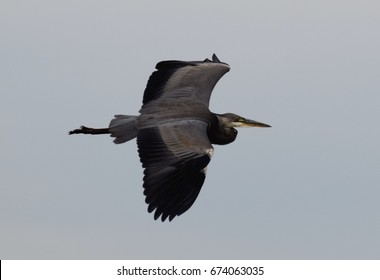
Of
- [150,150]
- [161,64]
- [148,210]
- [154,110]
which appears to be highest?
[161,64]

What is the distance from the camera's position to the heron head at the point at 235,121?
18703 millimetres

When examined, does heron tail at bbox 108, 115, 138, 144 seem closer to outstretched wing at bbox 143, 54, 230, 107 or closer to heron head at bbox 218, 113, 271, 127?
outstretched wing at bbox 143, 54, 230, 107

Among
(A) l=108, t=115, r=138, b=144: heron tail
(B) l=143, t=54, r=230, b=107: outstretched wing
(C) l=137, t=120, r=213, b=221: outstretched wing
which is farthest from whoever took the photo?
(B) l=143, t=54, r=230, b=107: outstretched wing

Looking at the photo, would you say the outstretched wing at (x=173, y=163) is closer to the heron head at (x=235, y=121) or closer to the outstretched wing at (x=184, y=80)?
the heron head at (x=235, y=121)

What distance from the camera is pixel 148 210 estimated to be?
1559 centimetres

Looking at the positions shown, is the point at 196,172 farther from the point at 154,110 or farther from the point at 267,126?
the point at 267,126

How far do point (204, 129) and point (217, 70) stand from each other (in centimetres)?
275

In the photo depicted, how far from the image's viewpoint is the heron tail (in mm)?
17203

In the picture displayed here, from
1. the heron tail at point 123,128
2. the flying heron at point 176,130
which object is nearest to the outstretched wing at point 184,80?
the flying heron at point 176,130

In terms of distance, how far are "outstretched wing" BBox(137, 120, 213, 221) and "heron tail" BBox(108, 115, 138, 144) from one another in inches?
7.9

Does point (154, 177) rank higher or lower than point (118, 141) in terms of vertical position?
lower

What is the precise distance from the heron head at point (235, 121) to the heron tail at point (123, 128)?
175 centimetres

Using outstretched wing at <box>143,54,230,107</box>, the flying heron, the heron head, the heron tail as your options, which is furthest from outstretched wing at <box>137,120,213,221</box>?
outstretched wing at <box>143,54,230,107</box>

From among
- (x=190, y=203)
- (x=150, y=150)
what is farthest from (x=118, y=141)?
(x=190, y=203)
